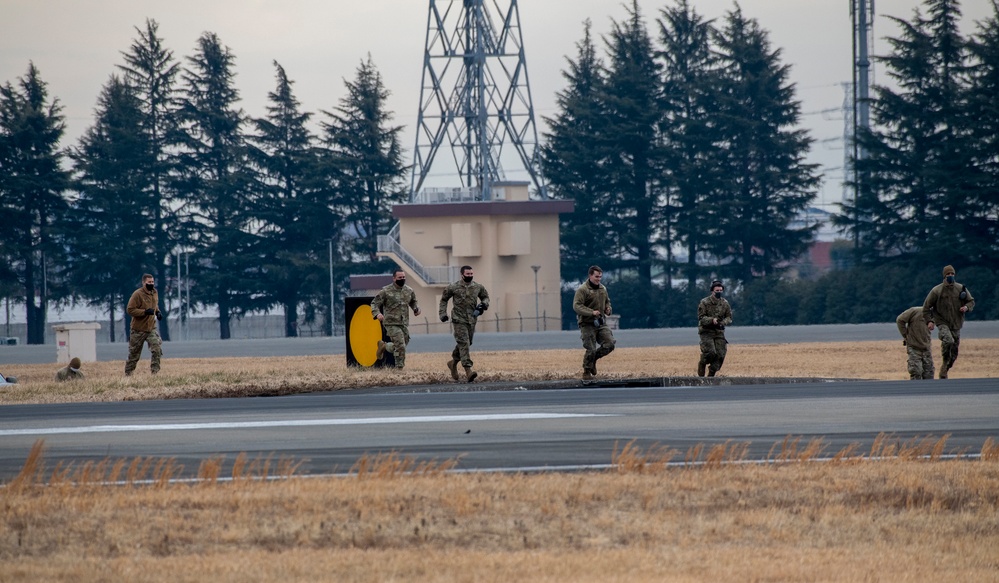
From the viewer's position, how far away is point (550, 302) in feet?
210

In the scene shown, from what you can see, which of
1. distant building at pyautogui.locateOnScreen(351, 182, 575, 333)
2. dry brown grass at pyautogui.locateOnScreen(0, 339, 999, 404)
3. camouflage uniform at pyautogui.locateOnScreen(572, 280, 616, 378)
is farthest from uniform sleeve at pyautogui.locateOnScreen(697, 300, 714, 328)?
distant building at pyautogui.locateOnScreen(351, 182, 575, 333)

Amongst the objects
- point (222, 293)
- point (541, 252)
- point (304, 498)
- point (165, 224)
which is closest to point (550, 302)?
point (541, 252)

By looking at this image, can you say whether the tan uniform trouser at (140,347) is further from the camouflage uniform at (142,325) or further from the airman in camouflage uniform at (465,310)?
the airman in camouflage uniform at (465,310)

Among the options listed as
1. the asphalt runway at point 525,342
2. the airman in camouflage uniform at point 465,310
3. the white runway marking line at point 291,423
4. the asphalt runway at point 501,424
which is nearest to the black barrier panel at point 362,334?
the airman in camouflage uniform at point 465,310

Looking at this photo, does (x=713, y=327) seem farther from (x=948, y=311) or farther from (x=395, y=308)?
(x=395, y=308)

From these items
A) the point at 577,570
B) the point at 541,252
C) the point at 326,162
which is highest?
the point at 326,162

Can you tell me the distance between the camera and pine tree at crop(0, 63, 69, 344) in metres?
72.7

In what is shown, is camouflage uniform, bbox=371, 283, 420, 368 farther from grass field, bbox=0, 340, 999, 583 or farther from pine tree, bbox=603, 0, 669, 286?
pine tree, bbox=603, 0, 669, 286

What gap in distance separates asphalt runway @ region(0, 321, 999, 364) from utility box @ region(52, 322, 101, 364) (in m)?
3.28

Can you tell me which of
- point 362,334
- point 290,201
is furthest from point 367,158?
point 362,334

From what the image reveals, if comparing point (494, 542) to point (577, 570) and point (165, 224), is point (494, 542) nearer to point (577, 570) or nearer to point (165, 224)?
point (577, 570)

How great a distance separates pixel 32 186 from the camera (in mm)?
72688

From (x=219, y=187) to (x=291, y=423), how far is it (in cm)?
6120

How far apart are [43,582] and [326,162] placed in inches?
2641
